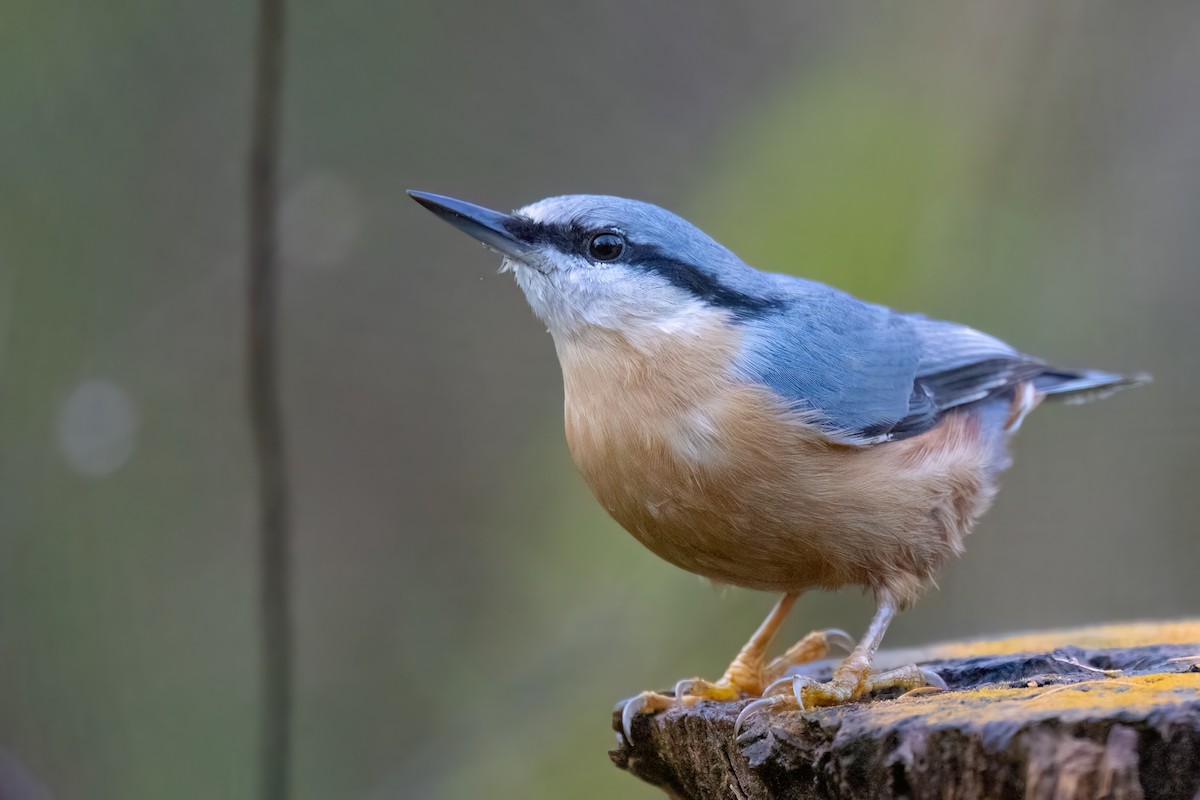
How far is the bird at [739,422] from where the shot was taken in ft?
8.90

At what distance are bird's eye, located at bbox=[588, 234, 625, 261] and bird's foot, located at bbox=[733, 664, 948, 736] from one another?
123 cm

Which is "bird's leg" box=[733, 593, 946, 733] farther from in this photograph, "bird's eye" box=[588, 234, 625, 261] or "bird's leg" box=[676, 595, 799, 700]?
"bird's eye" box=[588, 234, 625, 261]

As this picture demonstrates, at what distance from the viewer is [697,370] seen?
112 inches

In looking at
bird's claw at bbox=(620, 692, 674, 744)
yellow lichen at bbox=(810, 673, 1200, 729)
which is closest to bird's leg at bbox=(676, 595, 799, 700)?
bird's claw at bbox=(620, 692, 674, 744)

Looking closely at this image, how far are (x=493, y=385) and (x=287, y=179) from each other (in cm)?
176

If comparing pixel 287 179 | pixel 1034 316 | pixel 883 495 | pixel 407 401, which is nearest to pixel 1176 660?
pixel 883 495

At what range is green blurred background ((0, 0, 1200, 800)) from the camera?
4.48 m

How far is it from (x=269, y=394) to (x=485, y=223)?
749 mm

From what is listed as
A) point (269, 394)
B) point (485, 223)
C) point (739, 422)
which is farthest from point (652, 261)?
point (269, 394)

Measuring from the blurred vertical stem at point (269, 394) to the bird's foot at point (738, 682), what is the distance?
1012mm

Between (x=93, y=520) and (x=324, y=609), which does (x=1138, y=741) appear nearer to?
(x=93, y=520)

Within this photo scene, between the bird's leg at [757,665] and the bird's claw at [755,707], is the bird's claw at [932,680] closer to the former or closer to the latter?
the bird's claw at [755,707]

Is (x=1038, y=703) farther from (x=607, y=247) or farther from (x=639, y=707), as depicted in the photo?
(x=607, y=247)

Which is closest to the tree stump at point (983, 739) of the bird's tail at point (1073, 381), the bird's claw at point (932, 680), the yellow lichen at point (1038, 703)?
the yellow lichen at point (1038, 703)
